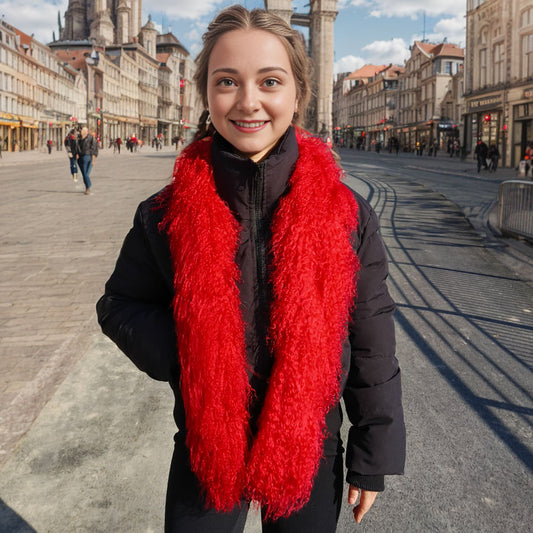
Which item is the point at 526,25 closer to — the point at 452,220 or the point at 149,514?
the point at 452,220

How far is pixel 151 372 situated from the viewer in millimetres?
1715

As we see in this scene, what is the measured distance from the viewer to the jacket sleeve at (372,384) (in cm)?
167

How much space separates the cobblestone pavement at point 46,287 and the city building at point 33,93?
158 ft

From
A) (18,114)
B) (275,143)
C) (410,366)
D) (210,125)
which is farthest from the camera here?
(18,114)

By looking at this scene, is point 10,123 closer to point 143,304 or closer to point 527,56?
point 527,56

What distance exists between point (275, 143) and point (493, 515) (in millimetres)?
2128

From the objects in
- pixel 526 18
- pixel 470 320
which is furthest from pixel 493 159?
pixel 470 320

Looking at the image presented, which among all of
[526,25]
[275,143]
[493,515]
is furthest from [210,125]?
[526,25]

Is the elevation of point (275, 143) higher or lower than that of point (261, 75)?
lower

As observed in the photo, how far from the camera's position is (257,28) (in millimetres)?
1644

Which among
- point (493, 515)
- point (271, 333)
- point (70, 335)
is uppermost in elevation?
point (271, 333)

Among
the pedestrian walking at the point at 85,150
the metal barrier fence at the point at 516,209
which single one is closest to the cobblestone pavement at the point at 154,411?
the metal barrier fence at the point at 516,209

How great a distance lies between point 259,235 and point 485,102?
141 ft

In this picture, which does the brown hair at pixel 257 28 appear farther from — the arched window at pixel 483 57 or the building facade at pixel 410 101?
the building facade at pixel 410 101
